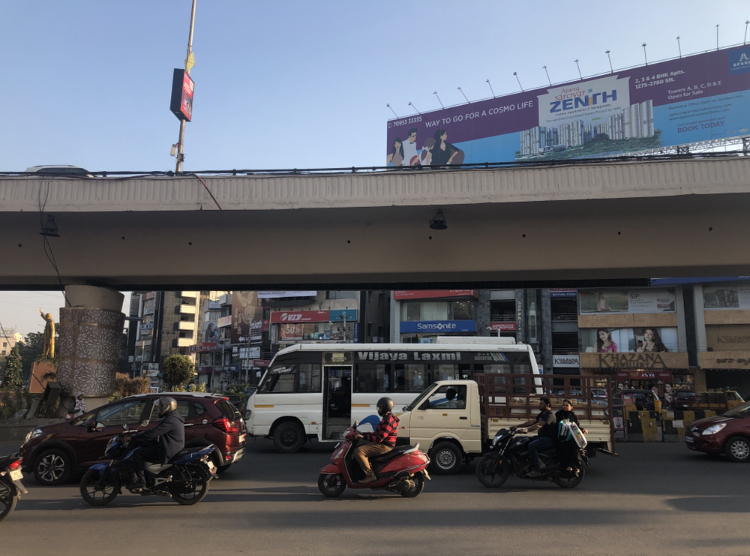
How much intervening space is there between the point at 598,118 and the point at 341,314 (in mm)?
30016

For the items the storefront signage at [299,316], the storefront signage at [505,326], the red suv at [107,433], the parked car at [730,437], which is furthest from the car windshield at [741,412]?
the storefront signage at [299,316]

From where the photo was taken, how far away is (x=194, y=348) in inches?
3088

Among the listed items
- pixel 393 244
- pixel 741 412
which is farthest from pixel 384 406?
pixel 741 412

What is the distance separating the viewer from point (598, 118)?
4119 centimetres

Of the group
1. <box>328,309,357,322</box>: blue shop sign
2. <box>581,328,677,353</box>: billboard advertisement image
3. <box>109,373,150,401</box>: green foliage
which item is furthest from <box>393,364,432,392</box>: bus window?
<box>328,309,357,322</box>: blue shop sign

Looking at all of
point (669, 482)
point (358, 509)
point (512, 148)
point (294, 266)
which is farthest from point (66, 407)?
point (512, 148)

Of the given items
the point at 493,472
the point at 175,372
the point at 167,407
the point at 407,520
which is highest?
the point at 175,372

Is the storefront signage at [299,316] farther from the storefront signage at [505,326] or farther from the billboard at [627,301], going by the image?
the billboard at [627,301]

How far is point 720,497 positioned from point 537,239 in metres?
7.18

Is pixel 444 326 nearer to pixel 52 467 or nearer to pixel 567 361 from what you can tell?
pixel 567 361

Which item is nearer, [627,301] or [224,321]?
[627,301]

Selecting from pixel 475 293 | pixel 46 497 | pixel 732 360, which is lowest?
pixel 46 497

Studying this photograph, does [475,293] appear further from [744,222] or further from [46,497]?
[46,497]

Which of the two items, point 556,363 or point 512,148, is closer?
point 512,148
